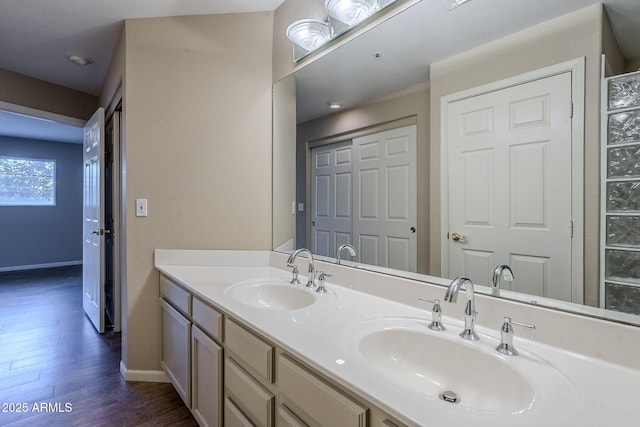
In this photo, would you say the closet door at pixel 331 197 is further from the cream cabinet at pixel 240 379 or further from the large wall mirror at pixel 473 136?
the cream cabinet at pixel 240 379

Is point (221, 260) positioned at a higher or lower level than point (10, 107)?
lower

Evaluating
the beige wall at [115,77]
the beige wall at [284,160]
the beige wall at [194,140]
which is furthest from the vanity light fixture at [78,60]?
the beige wall at [284,160]

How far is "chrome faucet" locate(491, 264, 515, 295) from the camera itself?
3.30ft

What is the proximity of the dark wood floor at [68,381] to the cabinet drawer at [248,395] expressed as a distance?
0.70 metres

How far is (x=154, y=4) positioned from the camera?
6.40 feet

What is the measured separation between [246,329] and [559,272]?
40.9 inches

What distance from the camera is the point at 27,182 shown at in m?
5.55

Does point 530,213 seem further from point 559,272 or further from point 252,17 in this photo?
point 252,17

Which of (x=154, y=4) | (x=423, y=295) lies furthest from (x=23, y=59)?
(x=423, y=295)

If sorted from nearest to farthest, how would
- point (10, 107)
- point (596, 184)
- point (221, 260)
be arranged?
point (596, 184) < point (221, 260) < point (10, 107)

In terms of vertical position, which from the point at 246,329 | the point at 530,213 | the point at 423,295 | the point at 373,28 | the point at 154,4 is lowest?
the point at 246,329

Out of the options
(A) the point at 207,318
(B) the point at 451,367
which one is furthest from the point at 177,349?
(B) the point at 451,367

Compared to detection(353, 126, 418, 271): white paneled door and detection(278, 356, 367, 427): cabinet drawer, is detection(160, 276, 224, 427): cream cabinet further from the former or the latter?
detection(353, 126, 418, 271): white paneled door

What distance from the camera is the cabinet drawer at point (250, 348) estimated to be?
40.7 inches
